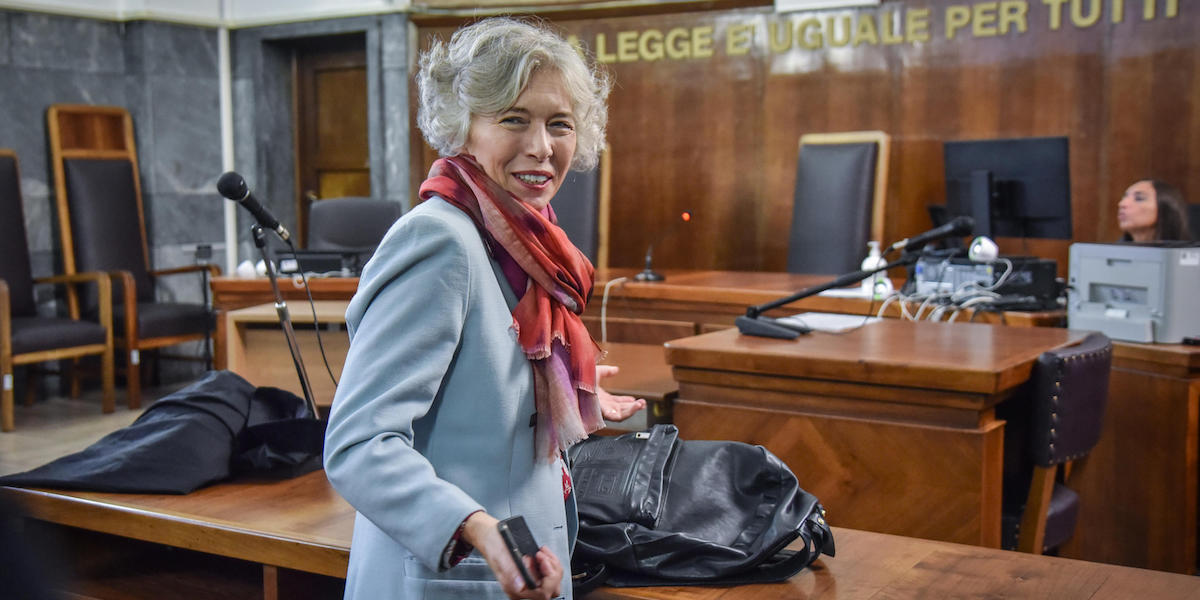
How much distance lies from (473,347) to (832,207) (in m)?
4.41

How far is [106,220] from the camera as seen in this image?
6.24 meters

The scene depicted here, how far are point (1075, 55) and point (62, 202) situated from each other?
550 cm

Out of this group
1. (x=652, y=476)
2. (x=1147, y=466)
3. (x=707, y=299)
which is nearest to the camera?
(x=652, y=476)

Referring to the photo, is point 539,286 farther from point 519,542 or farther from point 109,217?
point 109,217

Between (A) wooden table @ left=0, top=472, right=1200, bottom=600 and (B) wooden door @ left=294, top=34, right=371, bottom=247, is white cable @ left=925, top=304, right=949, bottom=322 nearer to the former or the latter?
(A) wooden table @ left=0, top=472, right=1200, bottom=600

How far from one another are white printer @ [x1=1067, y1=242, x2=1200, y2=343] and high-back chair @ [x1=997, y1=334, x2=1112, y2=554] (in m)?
0.77

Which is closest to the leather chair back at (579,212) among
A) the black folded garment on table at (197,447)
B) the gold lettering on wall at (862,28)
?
the gold lettering on wall at (862,28)

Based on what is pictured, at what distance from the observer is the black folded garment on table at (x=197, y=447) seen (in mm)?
2076

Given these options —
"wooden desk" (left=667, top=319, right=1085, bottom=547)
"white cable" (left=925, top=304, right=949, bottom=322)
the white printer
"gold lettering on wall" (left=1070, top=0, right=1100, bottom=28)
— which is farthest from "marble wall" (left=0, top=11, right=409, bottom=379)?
"wooden desk" (left=667, top=319, right=1085, bottom=547)

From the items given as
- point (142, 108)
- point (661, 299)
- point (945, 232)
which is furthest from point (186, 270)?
point (945, 232)

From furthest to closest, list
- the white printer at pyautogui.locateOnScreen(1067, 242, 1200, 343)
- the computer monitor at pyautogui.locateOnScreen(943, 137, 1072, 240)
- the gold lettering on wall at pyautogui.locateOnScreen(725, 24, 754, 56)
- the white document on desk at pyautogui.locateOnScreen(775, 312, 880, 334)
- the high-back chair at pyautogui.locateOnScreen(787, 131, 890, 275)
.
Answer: the gold lettering on wall at pyautogui.locateOnScreen(725, 24, 754, 56)
the high-back chair at pyautogui.locateOnScreen(787, 131, 890, 275)
the computer monitor at pyautogui.locateOnScreen(943, 137, 1072, 240)
the white printer at pyautogui.locateOnScreen(1067, 242, 1200, 343)
the white document on desk at pyautogui.locateOnScreen(775, 312, 880, 334)

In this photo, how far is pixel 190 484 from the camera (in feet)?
6.84

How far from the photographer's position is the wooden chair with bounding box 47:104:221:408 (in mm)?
5938

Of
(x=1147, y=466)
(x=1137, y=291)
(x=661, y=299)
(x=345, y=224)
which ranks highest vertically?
(x=345, y=224)
